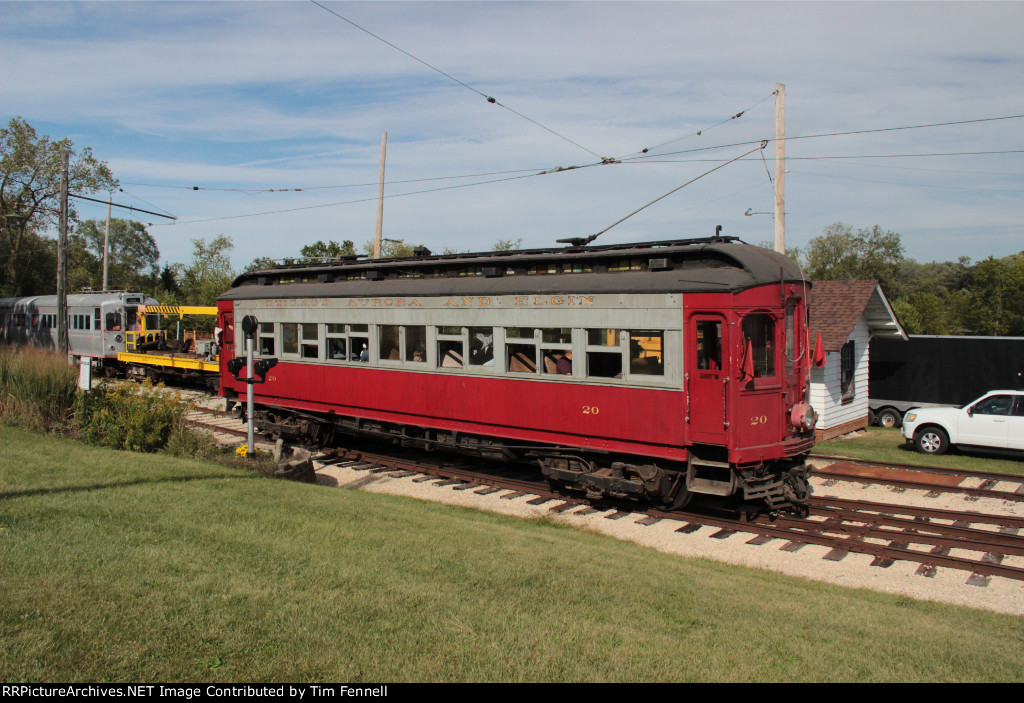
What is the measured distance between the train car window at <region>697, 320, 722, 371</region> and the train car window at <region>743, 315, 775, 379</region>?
37 centimetres

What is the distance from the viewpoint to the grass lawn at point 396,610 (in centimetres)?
453

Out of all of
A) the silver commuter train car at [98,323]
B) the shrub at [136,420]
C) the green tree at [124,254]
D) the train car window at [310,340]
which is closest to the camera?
the shrub at [136,420]

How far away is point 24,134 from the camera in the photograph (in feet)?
136

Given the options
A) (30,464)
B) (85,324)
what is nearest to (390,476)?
(30,464)

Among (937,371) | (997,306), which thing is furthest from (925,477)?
(997,306)

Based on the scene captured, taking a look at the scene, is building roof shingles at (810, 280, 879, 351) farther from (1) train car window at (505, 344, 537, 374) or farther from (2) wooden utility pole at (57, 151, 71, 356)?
(2) wooden utility pole at (57, 151, 71, 356)

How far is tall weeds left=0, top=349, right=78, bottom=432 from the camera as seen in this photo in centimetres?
1409

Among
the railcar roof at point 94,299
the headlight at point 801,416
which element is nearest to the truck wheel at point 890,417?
the headlight at point 801,416

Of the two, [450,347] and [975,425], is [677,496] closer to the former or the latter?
[450,347]

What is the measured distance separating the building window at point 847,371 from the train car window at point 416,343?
12.8 meters

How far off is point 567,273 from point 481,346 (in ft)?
6.48

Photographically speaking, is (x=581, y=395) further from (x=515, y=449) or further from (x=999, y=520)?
(x=999, y=520)

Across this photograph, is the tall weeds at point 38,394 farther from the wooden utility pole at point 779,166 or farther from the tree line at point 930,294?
the tree line at point 930,294

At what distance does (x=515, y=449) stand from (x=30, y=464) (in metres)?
7.10
